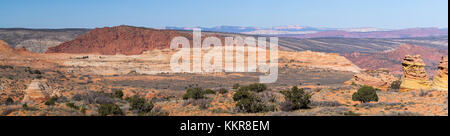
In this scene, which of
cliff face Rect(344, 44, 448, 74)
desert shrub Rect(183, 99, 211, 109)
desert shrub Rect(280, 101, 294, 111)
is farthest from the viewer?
cliff face Rect(344, 44, 448, 74)

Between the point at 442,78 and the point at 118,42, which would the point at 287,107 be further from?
the point at 118,42

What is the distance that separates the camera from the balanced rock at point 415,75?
51.7ft

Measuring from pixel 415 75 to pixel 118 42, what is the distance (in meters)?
56.2

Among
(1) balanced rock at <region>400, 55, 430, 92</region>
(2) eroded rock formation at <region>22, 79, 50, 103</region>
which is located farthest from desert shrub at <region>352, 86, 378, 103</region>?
(2) eroded rock formation at <region>22, 79, 50, 103</region>

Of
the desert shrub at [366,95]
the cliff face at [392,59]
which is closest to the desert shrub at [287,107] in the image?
the desert shrub at [366,95]

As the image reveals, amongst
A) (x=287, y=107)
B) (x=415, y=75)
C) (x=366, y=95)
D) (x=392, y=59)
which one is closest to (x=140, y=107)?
(x=287, y=107)

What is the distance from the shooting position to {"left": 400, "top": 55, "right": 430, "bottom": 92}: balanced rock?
15758 mm

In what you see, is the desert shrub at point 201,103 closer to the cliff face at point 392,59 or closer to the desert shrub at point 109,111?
the desert shrub at point 109,111

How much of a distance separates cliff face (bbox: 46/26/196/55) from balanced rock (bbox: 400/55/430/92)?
162 feet

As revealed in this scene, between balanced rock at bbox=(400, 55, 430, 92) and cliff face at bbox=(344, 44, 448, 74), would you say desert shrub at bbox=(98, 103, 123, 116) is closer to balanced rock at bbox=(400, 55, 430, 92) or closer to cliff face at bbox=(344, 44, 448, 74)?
balanced rock at bbox=(400, 55, 430, 92)

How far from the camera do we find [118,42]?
6575 centimetres
